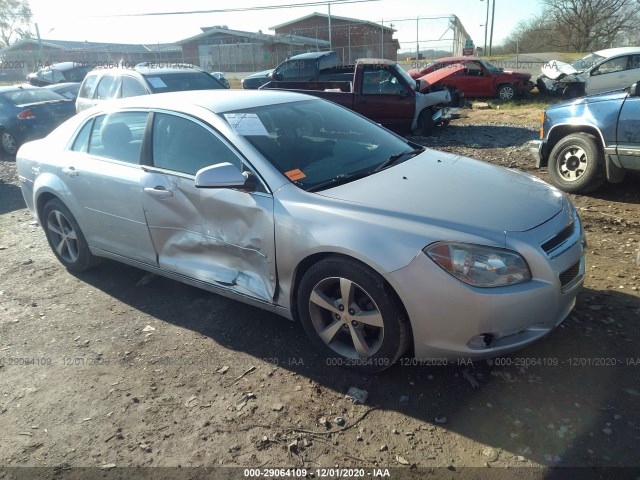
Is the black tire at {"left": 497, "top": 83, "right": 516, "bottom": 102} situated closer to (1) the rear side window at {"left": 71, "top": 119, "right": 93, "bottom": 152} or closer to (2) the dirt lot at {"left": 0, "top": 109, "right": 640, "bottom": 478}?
(2) the dirt lot at {"left": 0, "top": 109, "right": 640, "bottom": 478}

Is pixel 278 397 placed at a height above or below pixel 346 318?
below

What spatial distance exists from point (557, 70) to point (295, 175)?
637 inches

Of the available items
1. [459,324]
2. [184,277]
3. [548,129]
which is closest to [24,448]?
[184,277]

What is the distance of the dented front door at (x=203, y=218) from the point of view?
9.98 ft

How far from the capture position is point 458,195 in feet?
9.41

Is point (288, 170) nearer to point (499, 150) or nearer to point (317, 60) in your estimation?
point (499, 150)

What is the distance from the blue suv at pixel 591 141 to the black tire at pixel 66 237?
5.46 metres

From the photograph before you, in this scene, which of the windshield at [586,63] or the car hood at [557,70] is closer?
the windshield at [586,63]

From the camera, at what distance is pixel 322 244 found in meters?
2.71

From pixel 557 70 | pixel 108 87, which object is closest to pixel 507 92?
pixel 557 70

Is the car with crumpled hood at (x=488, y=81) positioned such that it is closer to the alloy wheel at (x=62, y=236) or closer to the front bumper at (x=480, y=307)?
the alloy wheel at (x=62, y=236)

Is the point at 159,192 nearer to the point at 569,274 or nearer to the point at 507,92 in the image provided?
the point at 569,274

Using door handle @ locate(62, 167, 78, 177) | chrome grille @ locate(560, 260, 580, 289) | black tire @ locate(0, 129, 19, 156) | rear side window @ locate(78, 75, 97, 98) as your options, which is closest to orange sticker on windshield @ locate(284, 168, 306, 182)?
chrome grille @ locate(560, 260, 580, 289)

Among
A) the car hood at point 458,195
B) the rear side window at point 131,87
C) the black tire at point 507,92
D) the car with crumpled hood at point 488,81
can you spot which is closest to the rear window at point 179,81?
the rear side window at point 131,87
